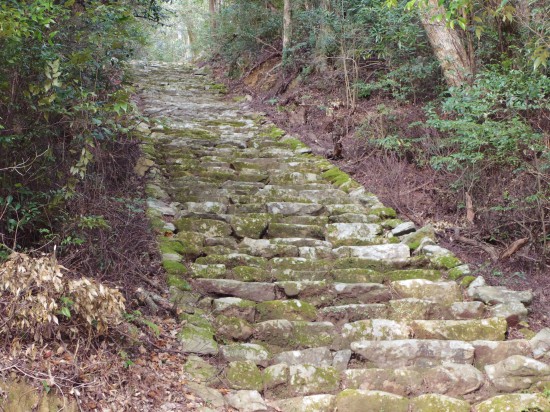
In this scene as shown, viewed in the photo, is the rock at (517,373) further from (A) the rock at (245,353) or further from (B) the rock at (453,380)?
(A) the rock at (245,353)

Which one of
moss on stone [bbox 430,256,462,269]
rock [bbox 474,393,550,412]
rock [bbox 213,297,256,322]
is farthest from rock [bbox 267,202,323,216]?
rock [bbox 474,393,550,412]

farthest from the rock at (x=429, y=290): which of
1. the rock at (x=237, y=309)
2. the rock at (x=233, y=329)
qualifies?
the rock at (x=233, y=329)

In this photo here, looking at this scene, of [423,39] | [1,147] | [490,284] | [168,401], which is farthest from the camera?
[423,39]

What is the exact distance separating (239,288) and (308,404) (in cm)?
159

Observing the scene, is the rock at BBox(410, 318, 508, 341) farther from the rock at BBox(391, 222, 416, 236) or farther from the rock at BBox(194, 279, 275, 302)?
the rock at BBox(391, 222, 416, 236)

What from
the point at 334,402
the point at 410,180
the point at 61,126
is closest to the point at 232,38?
the point at 410,180

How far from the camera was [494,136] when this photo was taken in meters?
6.39

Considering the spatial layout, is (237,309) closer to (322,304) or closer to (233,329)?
(233,329)

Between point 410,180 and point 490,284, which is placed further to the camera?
point 410,180

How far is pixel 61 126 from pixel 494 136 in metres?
5.08

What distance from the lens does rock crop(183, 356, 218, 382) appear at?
12.0 feet

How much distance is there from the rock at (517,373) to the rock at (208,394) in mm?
2066

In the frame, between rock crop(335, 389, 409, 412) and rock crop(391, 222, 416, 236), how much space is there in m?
2.86

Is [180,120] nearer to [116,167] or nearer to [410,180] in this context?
[116,167]
